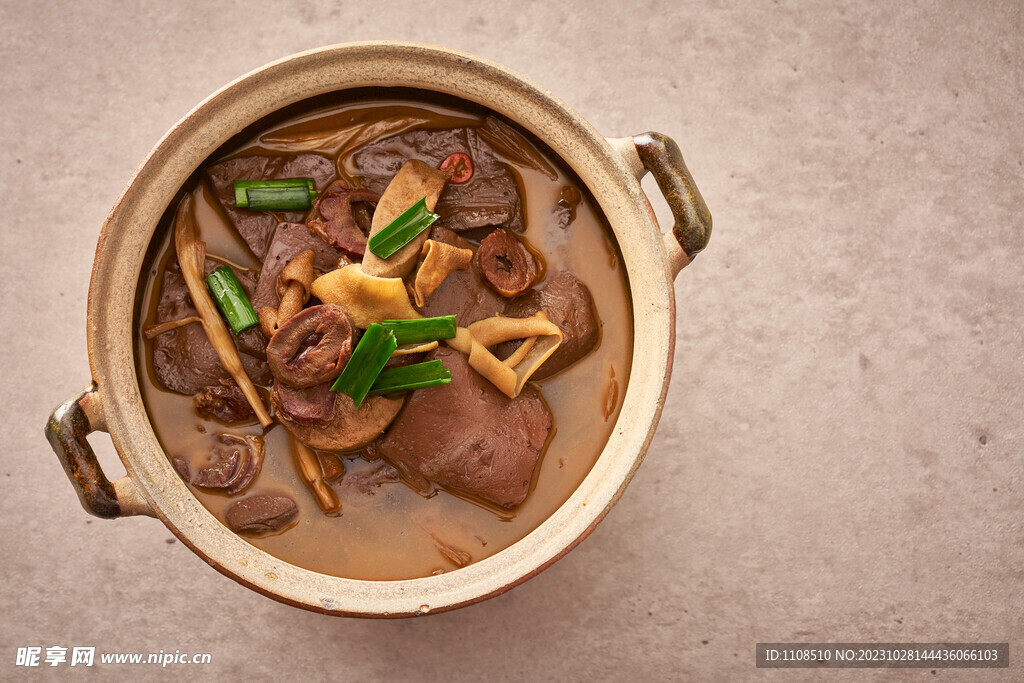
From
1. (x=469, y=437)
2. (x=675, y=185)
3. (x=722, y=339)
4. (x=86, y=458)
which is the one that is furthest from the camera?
(x=722, y=339)

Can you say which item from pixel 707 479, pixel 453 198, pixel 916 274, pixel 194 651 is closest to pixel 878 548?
pixel 707 479

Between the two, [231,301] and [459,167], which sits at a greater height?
[459,167]

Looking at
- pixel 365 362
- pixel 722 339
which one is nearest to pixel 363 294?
pixel 365 362

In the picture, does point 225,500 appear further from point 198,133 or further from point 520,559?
point 198,133

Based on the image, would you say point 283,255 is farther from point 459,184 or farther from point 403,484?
point 403,484

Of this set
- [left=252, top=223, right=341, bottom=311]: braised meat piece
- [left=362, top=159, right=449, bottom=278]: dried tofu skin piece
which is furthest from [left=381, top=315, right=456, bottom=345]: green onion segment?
[left=252, top=223, right=341, bottom=311]: braised meat piece

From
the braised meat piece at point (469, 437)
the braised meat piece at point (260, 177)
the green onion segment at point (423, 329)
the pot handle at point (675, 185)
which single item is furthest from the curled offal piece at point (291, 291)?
the pot handle at point (675, 185)
